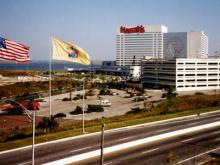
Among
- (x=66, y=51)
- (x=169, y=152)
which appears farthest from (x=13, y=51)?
(x=169, y=152)

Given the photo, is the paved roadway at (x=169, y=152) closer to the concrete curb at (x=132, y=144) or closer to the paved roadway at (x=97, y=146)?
the paved roadway at (x=97, y=146)

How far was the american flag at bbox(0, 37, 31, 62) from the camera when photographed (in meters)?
26.1

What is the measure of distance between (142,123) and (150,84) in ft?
327

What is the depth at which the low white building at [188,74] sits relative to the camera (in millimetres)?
133250

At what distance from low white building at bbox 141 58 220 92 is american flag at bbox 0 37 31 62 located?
107 metres

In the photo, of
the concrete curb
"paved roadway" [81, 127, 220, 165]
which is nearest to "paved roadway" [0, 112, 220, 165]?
"paved roadway" [81, 127, 220, 165]

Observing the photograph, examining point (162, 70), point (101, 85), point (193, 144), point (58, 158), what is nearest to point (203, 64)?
point (162, 70)

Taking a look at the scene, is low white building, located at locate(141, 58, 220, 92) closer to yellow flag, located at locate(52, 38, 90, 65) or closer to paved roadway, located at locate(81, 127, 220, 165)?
paved roadway, located at locate(81, 127, 220, 165)

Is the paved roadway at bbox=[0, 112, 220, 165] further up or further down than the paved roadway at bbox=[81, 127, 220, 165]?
further up

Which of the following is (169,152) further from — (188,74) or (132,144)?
(188,74)

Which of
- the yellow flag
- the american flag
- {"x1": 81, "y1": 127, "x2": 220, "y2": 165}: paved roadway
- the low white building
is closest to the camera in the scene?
the american flag

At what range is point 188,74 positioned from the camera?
135 m

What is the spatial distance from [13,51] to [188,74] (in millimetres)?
113942

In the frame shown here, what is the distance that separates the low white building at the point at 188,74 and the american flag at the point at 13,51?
352 feet
